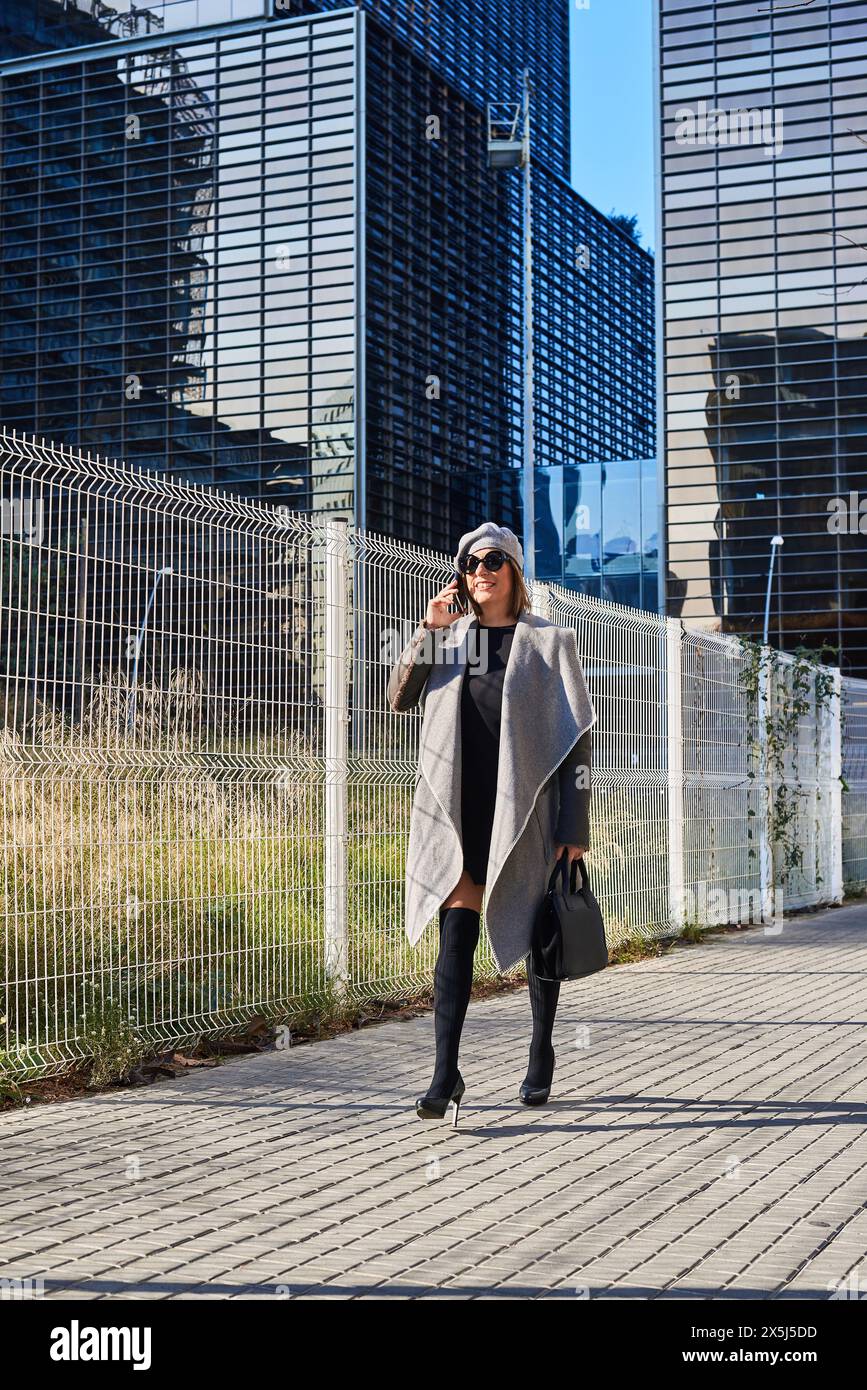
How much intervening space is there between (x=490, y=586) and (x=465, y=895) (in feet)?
3.63

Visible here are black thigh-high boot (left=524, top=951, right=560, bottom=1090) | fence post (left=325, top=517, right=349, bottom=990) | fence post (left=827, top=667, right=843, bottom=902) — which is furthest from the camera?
fence post (left=827, top=667, right=843, bottom=902)

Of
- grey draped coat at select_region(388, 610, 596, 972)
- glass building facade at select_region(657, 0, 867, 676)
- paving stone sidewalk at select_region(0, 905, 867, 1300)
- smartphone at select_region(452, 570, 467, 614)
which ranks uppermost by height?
glass building facade at select_region(657, 0, 867, 676)

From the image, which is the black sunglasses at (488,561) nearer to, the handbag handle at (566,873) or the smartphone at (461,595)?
the smartphone at (461,595)

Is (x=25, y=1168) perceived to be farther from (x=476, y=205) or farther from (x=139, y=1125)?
(x=476, y=205)

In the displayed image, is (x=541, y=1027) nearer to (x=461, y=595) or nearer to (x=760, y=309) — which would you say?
(x=461, y=595)

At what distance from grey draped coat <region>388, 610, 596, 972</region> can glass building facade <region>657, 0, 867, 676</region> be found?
38.4m

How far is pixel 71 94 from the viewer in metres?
49.9

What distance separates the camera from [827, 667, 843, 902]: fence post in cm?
1678

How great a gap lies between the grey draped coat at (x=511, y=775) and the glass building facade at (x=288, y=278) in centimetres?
3763

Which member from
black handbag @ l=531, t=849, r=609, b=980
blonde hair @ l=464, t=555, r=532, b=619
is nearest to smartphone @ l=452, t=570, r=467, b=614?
blonde hair @ l=464, t=555, r=532, b=619

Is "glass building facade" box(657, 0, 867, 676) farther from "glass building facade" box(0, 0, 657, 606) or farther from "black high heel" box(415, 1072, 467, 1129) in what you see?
"black high heel" box(415, 1072, 467, 1129)

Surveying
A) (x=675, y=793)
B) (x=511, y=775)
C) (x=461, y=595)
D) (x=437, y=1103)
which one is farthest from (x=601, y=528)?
(x=437, y=1103)

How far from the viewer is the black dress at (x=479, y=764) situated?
562 centimetres
